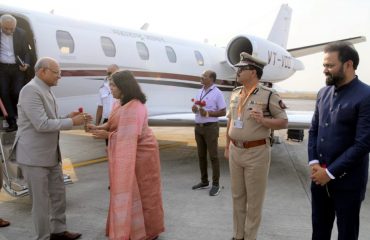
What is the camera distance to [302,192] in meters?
6.48

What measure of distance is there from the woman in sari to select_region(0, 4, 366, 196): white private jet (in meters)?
1.73

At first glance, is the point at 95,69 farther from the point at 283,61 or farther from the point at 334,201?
the point at 283,61

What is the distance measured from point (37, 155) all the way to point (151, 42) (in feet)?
20.9

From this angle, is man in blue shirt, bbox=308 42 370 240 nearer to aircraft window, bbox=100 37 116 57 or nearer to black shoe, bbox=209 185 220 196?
black shoe, bbox=209 185 220 196

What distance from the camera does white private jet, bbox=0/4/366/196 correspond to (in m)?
7.27

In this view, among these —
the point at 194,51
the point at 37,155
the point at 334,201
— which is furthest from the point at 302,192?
the point at 194,51

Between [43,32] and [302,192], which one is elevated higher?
[43,32]

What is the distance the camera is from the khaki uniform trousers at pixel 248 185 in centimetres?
388

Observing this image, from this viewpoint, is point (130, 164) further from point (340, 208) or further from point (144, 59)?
point (144, 59)

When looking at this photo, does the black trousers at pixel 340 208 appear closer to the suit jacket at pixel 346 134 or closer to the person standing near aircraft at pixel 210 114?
the suit jacket at pixel 346 134

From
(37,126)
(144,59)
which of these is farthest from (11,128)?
(144,59)

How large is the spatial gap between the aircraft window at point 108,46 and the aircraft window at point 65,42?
849mm

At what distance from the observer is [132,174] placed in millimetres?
3955

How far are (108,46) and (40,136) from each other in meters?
4.87
